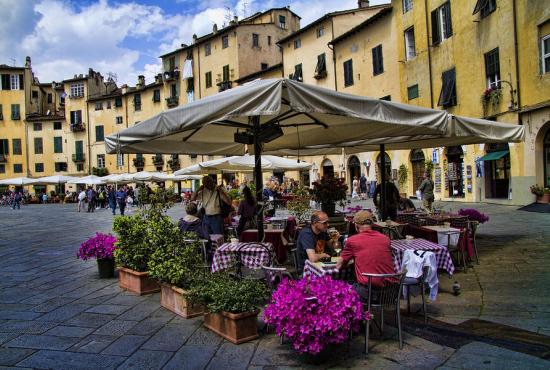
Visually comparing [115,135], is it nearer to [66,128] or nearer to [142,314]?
[142,314]

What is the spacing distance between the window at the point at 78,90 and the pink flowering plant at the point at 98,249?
50.4m

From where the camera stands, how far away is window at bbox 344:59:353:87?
27719 millimetres

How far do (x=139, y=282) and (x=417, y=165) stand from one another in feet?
66.5

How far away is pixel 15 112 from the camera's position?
51.7 meters

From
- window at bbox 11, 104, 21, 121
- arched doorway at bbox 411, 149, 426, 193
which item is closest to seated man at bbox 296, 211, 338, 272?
arched doorway at bbox 411, 149, 426, 193

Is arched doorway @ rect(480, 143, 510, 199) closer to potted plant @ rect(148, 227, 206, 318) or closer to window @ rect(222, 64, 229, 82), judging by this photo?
potted plant @ rect(148, 227, 206, 318)

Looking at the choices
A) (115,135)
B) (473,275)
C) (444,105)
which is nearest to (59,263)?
(115,135)

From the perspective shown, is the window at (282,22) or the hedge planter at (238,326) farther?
the window at (282,22)

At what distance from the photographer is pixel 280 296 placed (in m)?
3.32

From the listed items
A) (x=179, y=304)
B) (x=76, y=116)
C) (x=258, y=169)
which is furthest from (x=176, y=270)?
(x=76, y=116)

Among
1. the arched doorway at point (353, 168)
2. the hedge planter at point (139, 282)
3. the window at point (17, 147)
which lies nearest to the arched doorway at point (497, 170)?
the arched doorway at point (353, 168)

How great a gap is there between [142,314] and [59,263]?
4.24m

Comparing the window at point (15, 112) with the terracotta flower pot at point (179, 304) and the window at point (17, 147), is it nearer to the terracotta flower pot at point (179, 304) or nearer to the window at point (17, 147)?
the window at point (17, 147)

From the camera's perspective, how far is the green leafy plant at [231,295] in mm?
3809
